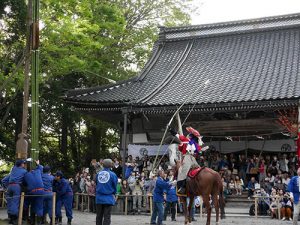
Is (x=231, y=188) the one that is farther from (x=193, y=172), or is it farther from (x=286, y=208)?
(x=193, y=172)

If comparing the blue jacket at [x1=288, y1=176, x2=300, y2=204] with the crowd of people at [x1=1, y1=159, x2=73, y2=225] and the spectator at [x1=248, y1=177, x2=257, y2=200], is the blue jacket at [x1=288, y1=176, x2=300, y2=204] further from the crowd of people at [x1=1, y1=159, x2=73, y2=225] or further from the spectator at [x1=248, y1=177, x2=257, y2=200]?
the spectator at [x1=248, y1=177, x2=257, y2=200]

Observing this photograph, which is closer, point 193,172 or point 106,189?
point 106,189

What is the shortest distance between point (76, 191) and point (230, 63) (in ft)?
32.6

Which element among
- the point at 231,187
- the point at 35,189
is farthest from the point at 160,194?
the point at 231,187

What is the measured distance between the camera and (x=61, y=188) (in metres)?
15.1

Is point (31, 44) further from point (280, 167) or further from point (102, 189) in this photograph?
point (280, 167)

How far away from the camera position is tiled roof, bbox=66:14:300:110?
2195 centimetres

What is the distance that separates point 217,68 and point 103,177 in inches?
587

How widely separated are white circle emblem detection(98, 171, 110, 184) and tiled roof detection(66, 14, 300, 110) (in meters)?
9.98

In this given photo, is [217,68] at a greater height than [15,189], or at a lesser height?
greater

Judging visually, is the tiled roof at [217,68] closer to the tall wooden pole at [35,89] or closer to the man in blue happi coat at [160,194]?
the man in blue happi coat at [160,194]

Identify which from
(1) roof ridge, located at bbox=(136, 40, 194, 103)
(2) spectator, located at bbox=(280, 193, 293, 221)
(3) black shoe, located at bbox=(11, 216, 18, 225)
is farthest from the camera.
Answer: (1) roof ridge, located at bbox=(136, 40, 194, 103)

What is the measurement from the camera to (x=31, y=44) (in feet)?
46.2

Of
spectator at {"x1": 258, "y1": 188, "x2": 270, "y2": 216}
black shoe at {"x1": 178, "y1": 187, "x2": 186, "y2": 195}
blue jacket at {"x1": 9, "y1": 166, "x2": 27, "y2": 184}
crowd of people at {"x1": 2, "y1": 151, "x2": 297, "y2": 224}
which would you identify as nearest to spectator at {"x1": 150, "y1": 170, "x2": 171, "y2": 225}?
black shoe at {"x1": 178, "y1": 187, "x2": 186, "y2": 195}
